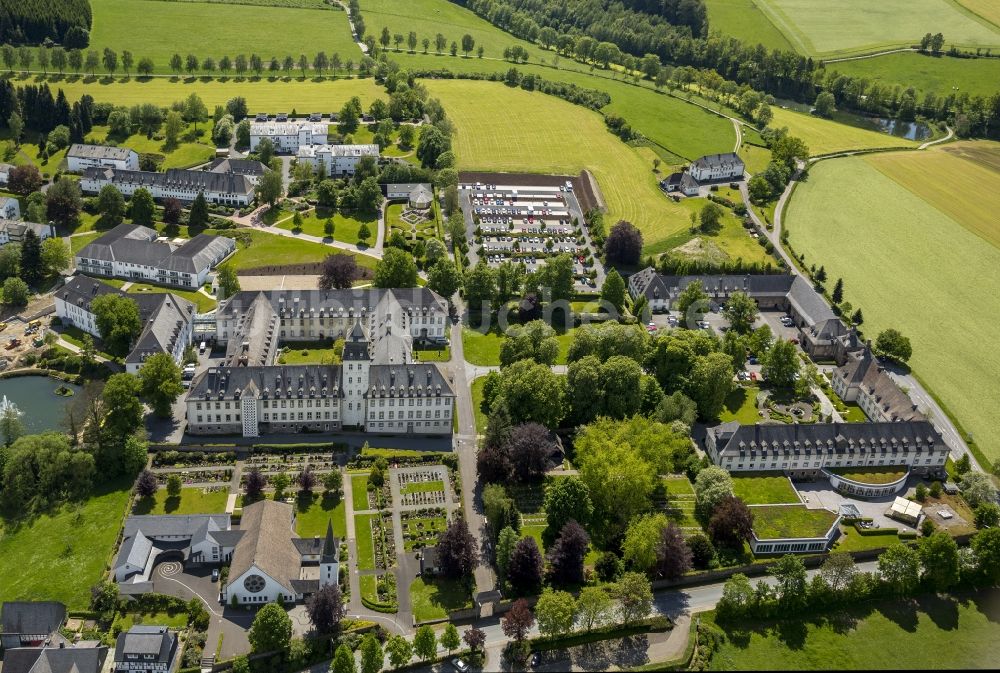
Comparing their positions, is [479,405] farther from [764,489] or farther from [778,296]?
[778,296]

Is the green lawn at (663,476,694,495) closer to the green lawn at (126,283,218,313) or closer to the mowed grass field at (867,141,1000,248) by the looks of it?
the green lawn at (126,283,218,313)

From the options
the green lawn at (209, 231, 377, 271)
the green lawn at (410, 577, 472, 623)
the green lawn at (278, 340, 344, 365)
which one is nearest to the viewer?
the green lawn at (410, 577, 472, 623)

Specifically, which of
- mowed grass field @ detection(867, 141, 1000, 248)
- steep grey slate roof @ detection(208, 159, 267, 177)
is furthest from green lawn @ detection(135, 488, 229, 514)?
mowed grass field @ detection(867, 141, 1000, 248)

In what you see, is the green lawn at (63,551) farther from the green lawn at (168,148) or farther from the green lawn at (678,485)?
the green lawn at (168,148)

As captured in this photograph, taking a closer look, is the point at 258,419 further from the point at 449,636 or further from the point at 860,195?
the point at 860,195

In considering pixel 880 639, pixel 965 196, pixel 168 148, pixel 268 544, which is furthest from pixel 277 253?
pixel 965 196

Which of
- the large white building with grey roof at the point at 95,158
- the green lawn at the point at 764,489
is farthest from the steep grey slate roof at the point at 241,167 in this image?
the green lawn at the point at 764,489

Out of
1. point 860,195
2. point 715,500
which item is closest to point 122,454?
point 715,500
